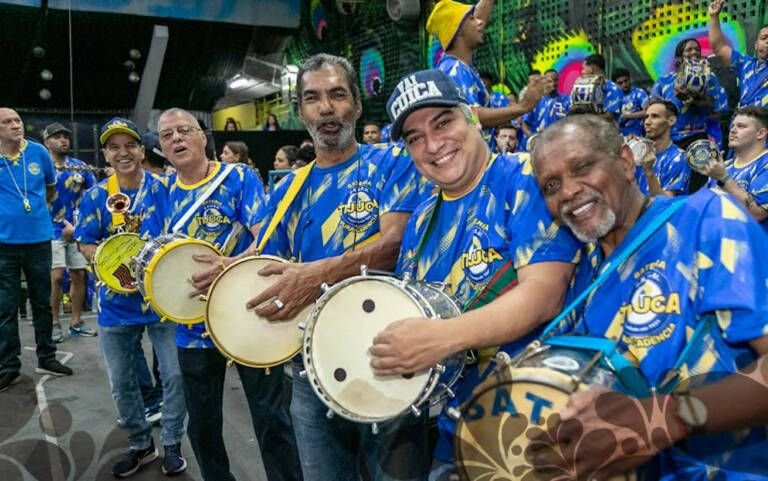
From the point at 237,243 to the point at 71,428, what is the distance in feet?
7.56

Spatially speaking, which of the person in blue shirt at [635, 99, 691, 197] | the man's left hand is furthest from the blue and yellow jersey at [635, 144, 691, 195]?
the man's left hand

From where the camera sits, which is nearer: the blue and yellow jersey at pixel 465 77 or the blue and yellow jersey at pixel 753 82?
the blue and yellow jersey at pixel 465 77

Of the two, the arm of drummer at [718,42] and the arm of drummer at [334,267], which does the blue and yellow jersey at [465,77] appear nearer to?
the arm of drummer at [334,267]

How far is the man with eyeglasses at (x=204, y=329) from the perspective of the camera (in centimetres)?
291

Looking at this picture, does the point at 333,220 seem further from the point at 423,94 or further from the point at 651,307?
the point at 651,307

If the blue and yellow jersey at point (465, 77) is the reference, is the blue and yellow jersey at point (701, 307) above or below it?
below

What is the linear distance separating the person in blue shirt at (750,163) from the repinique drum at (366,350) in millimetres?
3279

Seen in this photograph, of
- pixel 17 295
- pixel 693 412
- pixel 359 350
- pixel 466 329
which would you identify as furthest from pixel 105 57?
pixel 693 412

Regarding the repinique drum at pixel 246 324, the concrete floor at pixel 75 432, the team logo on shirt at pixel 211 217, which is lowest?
the concrete floor at pixel 75 432

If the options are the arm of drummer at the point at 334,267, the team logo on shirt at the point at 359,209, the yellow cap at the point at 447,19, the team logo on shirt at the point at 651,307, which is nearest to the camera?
the team logo on shirt at the point at 651,307

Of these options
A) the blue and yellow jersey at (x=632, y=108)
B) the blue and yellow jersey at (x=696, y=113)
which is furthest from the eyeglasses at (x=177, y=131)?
the blue and yellow jersey at (x=632, y=108)

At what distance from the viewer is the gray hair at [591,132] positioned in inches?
59.2

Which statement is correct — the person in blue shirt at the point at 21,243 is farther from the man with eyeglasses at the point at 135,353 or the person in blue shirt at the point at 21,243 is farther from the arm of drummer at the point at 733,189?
the arm of drummer at the point at 733,189

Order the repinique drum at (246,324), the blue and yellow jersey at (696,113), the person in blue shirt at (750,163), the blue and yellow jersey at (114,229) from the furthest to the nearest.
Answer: the blue and yellow jersey at (696,113), the person in blue shirt at (750,163), the blue and yellow jersey at (114,229), the repinique drum at (246,324)
